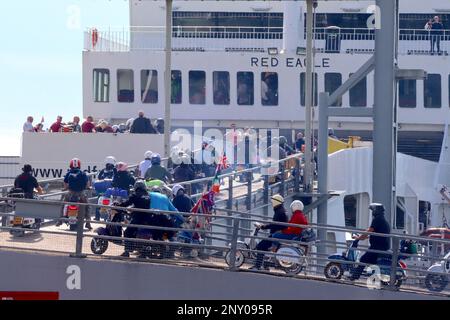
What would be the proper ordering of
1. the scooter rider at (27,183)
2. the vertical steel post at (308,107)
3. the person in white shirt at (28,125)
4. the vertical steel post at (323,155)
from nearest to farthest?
the scooter rider at (27,183) → the vertical steel post at (323,155) → the vertical steel post at (308,107) → the person in white shirt at (28,125)

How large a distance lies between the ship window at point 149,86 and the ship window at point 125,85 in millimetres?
312

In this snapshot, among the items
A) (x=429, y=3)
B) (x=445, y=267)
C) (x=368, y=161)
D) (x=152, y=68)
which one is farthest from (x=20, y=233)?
(x=429, y=3)

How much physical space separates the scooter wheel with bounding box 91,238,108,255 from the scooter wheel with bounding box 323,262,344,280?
110 inches

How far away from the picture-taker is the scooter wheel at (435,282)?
15.6m

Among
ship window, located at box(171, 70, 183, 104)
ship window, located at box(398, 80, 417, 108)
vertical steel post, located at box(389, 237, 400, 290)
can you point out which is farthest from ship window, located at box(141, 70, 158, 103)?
vertical steel post, located at box(389, 237, 400, 290)

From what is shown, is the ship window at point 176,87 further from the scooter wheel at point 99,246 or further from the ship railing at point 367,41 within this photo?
the scooter wheel at point 99,246

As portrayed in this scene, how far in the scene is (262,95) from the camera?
34.8 meters

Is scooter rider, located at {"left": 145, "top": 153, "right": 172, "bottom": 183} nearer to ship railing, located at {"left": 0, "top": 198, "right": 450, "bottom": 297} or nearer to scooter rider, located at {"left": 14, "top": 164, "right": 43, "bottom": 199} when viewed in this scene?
scooter rider, located at {"left": 14, "top": 164, "right": 43, "bottom": 199}

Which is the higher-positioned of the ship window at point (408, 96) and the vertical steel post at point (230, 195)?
the ship window at point (408, 96)

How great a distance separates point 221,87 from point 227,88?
171 millimetres

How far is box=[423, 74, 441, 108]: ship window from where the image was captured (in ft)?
112

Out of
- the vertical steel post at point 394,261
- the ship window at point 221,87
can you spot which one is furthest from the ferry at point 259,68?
the vertical steel post at point 394,261

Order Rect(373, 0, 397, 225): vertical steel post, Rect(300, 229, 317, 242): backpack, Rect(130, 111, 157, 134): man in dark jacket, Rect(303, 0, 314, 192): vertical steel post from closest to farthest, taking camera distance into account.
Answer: Rect(300, 229, 317, 242): backpack → Rect(373, 0, 397, 225): vertical steel post → Rect(303, 0, 314, 192): vertical steel post → Rect(130, 111, 157, 134): man in dark jacket

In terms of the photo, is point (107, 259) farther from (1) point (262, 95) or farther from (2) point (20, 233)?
(1) point (262, 95)
